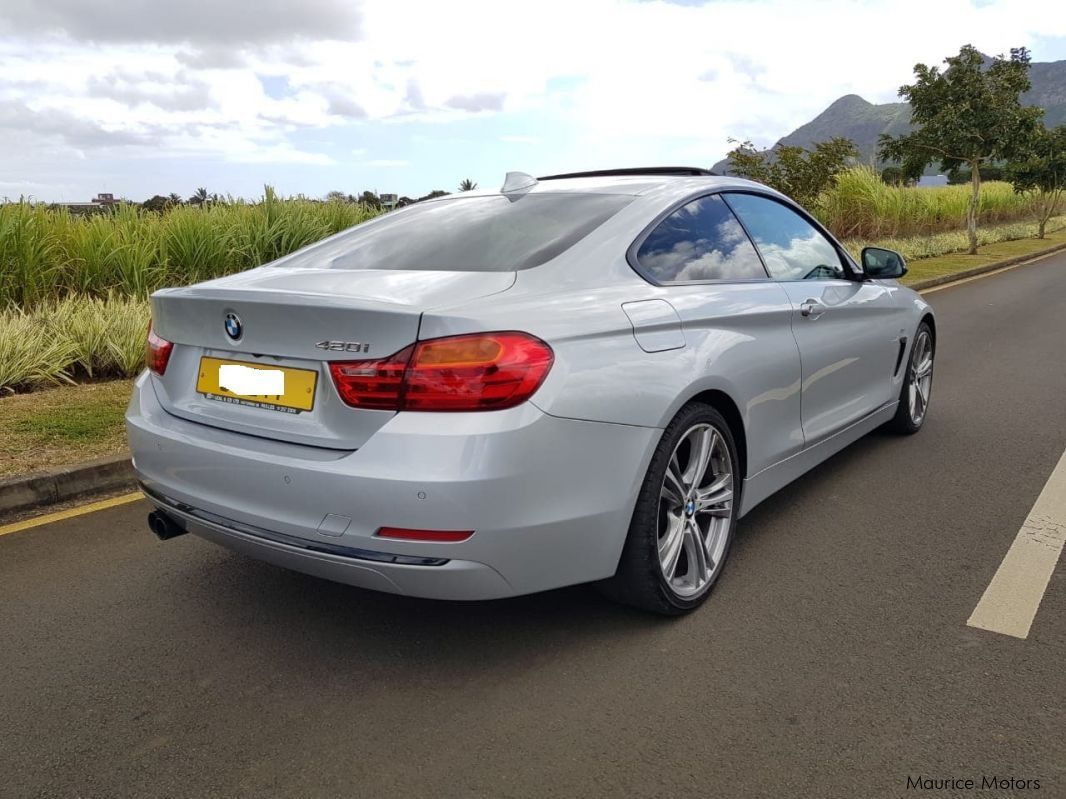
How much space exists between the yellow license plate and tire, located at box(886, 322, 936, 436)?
3872mm

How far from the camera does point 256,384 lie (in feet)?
9.02

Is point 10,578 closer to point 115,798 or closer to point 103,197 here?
point 115,798

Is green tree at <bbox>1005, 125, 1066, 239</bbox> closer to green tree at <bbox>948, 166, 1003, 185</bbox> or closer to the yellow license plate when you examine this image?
green tree at <bbox>948, 166, 1003, 185</bbox>

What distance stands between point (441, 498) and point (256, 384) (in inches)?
29.3

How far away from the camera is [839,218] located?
21875mm

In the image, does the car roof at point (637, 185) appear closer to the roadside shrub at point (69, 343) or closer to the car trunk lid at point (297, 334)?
the car trunk lid at point (297, 334)

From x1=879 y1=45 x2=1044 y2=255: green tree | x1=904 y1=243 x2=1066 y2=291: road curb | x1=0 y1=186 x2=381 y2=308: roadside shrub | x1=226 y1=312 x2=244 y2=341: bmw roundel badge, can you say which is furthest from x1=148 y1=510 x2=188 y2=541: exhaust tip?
x1=879 y1=45 x2=1044 y2=255: green tree

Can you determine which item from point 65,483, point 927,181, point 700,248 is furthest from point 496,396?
point 927,181

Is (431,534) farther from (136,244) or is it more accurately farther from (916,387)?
(136,244)

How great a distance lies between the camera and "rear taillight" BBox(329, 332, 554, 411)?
8.07 feet

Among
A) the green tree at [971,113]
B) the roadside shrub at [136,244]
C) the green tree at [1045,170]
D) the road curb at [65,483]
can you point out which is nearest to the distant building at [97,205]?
the roadside shrub at [136,244]

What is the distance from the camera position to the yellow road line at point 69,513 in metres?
4.25

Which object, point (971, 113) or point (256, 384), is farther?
point (971, 113)

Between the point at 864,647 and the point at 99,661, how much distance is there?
2464mm
